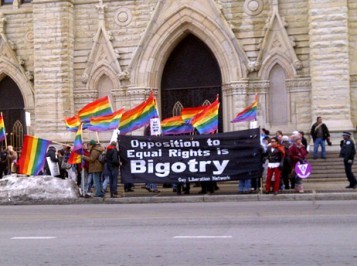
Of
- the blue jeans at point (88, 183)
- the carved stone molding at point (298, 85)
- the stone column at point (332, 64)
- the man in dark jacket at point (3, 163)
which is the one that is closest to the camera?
the blue jeans at point (88, 183)

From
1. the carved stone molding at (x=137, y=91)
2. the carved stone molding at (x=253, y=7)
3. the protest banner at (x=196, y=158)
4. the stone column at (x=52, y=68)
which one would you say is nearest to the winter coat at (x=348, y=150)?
the protest banner at (x=196, y=158)

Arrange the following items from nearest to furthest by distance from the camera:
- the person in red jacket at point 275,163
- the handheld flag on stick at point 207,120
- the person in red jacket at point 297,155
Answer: the person in red jacket at point 275,163 < the person in red jacket at point 297,155 < the handheld flag on stick at point 207,120

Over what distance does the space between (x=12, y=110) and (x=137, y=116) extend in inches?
417

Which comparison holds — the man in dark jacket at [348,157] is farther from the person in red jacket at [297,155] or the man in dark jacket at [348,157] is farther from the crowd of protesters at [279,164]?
the person in red jacket at [297,155]

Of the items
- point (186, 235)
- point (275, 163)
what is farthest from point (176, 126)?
point (186, 235)

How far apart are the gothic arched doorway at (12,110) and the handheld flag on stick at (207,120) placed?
10990mm

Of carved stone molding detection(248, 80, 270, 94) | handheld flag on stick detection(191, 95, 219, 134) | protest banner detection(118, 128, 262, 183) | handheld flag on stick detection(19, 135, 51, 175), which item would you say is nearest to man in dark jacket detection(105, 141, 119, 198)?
protest banner detection(118, 128, 262, 183)

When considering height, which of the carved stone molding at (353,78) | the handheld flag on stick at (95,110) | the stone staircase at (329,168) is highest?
the carved stone molding at (353,78)

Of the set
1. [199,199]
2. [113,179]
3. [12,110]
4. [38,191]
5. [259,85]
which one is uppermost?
[259,85]

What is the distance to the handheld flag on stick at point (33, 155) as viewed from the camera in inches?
806

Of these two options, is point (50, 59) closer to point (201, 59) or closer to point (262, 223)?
point (201, 59)

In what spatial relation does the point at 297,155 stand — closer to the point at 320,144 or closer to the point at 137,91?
the point at 320,144

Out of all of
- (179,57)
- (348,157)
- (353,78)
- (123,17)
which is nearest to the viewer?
(348,157)

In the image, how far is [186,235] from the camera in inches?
456
